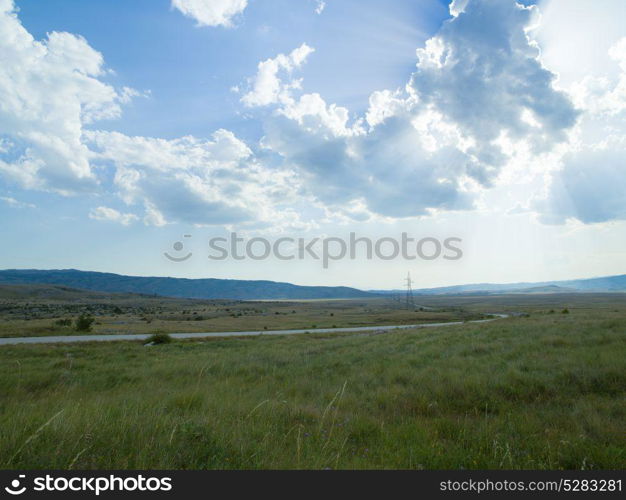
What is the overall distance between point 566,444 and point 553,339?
10488 millimetres

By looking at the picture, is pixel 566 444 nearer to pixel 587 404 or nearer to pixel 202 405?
pixel 587 404

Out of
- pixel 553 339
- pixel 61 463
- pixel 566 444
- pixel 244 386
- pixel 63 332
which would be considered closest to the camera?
pixel 61 463

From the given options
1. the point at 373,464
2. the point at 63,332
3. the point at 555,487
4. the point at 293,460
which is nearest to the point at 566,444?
the point at 555,487

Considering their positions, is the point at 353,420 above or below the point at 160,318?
above

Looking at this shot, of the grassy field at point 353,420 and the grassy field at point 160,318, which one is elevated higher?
the grassy field at point 353,420

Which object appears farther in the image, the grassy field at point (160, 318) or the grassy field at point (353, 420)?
the grassy field at point (160, 318)

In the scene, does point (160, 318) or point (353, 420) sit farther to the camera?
point (160, 318)

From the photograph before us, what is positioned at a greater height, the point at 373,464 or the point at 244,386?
the point at 373,464

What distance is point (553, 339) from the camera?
1284cm

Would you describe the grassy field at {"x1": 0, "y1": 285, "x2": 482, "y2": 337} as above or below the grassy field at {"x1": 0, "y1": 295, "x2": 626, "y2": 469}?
below

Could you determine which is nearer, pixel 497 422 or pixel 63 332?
pixel 497 422

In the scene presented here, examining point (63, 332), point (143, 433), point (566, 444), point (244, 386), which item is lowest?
point (63, 332)

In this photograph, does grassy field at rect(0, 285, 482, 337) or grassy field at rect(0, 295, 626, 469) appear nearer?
grassy field at rect(0, 295, 626, 469)

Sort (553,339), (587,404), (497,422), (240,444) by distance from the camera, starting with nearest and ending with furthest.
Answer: (240,444), (497,422), (587,404), (553,339)
